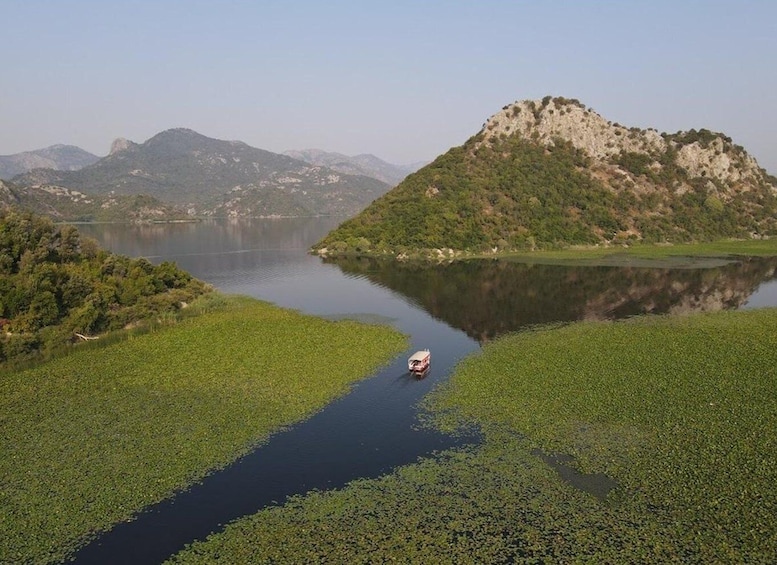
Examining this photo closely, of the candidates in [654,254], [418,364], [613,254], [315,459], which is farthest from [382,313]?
[654,254]

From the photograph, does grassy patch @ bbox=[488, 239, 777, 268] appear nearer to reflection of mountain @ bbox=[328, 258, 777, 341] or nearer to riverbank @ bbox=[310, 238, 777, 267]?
riverbank @ bbox=[310, 238, 777, 267]

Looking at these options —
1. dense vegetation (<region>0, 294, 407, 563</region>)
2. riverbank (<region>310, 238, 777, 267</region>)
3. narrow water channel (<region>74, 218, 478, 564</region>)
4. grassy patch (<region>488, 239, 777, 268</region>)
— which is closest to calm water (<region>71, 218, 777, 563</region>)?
narrow water channel (<region>74, 218, 478, 564</region>)

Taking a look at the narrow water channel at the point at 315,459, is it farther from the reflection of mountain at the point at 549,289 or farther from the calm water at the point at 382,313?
the reflection of mountain at the point at 549,289

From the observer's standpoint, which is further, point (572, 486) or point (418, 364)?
point (418, 364)

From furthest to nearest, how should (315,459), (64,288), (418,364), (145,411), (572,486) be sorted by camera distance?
(64,288)
(418,364)
(145,411)
(315,459)
(572,486)

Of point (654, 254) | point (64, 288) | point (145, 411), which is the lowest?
point (145, 411)

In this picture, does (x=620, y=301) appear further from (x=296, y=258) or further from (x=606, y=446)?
(x=296, y=258)

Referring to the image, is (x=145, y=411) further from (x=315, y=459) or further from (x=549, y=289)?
(x=549, y=289)

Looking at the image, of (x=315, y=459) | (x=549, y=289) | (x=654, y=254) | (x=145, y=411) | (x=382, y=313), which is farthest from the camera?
(x=654, y=254)
